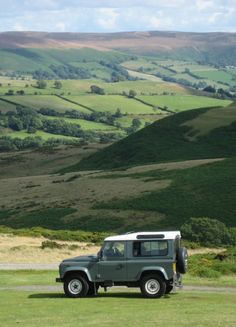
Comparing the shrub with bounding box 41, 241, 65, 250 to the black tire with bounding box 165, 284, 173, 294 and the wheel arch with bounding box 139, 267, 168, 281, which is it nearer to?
the black tire with bounding box 165, 284, 173, 294

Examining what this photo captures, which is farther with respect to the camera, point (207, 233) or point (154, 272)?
point (207, 233)

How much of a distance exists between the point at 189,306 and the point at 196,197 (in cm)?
6215

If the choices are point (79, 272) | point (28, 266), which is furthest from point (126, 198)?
point (79, 272)

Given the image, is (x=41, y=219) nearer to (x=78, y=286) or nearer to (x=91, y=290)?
(x=91, y=290)

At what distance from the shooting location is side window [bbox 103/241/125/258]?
3000 centimetres

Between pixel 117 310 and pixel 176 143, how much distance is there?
387 ft

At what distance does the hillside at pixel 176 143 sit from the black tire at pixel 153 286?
330ft

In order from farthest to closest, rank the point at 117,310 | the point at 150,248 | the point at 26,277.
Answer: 1. the point at 26,277
2. the point at 150,248
3. the point at 117,310

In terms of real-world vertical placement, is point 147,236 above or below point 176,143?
above

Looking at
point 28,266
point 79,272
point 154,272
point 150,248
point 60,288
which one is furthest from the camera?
point 28,266

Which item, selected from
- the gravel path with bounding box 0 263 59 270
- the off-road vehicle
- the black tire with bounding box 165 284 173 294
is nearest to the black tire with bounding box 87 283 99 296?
the off-road vehicle

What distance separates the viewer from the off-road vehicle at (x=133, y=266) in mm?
29231

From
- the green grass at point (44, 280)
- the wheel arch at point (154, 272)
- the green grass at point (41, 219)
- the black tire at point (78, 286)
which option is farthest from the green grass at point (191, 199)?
the wheel arch at point (154, 272)

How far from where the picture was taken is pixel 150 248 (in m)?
29.7
